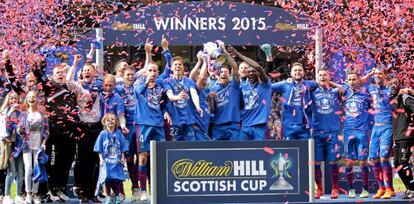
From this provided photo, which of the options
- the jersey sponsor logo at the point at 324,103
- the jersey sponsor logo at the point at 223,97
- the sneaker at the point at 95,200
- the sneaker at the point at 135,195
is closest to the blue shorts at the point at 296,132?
the jersey sponsor logo at the point at 324,103

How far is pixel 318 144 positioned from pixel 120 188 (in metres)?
2.69

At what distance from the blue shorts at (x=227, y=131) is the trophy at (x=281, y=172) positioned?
1.06m

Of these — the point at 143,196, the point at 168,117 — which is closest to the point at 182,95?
the point at 168,117

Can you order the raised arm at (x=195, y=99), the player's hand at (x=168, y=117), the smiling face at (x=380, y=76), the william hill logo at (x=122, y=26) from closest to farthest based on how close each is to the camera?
the raised arm at (x=195, y=99) < the player's hand at (x=168, y=117) < the smiling face at (x=380, y=76) < the william hill logo at (x=122, y=26)

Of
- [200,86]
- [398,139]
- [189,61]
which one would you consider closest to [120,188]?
A: [200,86]

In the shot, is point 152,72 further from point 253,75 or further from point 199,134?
point 253,75

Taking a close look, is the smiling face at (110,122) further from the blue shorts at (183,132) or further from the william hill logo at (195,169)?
the william hill logo at (195,169)

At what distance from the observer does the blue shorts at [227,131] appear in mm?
11531

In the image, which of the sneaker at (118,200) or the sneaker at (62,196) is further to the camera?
the sneaker at (62,196)

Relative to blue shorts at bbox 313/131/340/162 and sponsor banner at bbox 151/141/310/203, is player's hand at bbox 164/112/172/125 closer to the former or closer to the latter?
sponsor banner at bbox 151/141/310/203

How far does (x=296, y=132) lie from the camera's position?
11.6 metres

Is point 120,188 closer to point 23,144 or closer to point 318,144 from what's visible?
point 23,144

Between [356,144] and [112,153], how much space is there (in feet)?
10.6

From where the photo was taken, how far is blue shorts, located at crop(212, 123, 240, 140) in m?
11.5
